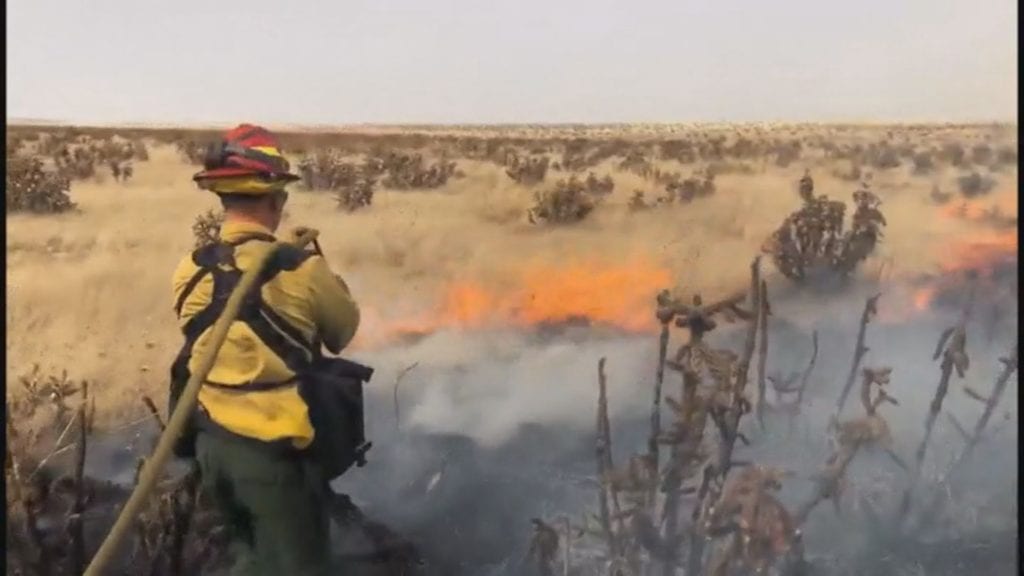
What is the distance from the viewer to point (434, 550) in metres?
2.10

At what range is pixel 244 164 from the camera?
6.87 feet

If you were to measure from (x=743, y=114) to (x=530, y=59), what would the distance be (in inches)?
15.4

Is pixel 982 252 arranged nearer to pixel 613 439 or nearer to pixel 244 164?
pixel 613 439

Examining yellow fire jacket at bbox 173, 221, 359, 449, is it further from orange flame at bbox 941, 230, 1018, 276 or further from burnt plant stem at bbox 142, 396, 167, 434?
orange flame at bbox 941, 230, 1018, 276

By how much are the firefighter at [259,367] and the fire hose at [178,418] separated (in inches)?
0.5

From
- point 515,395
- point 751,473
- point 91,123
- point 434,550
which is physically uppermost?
point 91,123

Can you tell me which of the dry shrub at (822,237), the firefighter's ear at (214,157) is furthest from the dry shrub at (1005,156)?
the firefighter's ear at (214,157)

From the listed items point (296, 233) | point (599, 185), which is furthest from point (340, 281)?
point (599, 185)

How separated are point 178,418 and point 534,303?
64 cm

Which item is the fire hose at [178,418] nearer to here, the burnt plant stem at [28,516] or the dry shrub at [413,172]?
the burnt plant stem at [28,516]

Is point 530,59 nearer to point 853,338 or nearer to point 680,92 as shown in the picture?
point 680,92

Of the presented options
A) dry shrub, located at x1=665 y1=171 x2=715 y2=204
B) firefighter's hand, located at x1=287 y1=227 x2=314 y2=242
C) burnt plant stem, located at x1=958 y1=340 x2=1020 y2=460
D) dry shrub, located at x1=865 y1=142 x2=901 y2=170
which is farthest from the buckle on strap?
burnt plant stem, located at x1=958 y1=340 x2=1020 y2=460

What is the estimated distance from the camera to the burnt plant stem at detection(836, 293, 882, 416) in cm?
212

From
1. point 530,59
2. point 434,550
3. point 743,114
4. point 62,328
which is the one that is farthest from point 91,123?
point 743,114
